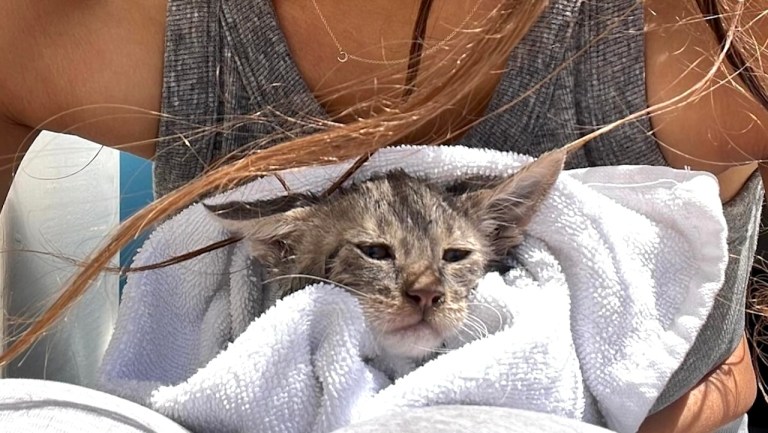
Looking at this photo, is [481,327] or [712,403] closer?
[481,327]

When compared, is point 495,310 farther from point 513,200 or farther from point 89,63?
point 89,63

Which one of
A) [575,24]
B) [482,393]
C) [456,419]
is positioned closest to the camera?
[456,419]

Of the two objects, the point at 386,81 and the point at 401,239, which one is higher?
the point at 386,81

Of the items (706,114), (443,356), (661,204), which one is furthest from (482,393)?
(706,114)

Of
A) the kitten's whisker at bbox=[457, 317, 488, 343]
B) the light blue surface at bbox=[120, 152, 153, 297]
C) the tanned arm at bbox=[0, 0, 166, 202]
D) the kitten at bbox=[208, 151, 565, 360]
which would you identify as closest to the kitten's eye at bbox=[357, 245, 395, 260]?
the kitten at bbox=[208, 151, 565, 360]

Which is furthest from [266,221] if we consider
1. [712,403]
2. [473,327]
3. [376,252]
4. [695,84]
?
[712,403]

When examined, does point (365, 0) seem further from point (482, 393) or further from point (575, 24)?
point (482, 393)

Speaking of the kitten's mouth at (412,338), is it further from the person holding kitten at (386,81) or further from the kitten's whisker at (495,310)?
the person holding kitten at (386,81)
